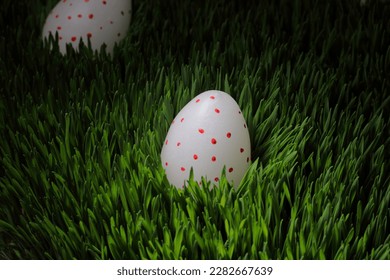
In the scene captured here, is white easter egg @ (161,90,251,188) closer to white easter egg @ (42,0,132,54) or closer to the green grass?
the green grass

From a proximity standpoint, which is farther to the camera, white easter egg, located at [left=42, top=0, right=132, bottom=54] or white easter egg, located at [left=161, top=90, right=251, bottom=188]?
white easter egg, located at [left=42, top=0, right=132, bottom=54]

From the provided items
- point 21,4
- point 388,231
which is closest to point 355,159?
point 388,231

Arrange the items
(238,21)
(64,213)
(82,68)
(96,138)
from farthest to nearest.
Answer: (238,21) < (82,68) < (96,138) < (64,213)

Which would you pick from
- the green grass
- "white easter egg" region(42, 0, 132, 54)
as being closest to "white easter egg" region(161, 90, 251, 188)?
the green grass

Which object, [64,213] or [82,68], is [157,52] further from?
[64,213]

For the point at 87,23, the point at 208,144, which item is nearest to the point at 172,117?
the point at 208,144
